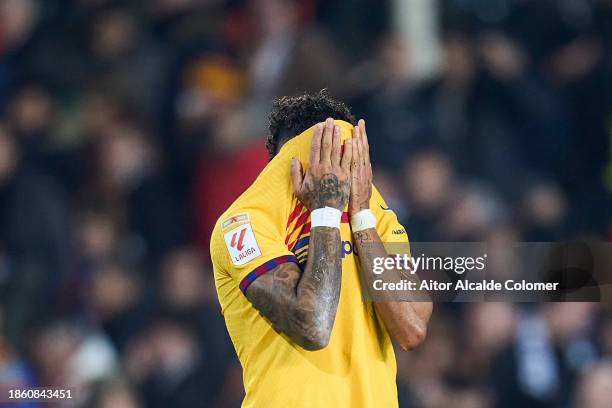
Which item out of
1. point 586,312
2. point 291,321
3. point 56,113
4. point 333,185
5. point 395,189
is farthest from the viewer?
point 56,113

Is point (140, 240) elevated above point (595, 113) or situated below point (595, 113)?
below

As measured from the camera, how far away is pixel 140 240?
A: 17.8 feet

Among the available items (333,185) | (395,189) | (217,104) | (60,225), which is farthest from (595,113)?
(333,185)

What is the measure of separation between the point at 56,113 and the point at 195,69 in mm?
785

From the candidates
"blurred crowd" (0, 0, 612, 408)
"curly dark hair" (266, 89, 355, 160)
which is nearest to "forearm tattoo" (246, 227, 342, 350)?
"curly dark hair" (266, 89, 355, 160)

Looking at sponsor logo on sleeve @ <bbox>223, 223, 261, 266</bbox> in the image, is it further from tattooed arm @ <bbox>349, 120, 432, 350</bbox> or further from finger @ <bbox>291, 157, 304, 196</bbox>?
tattooed arm @ <bbox>349, 120, 432, 350</bbox>

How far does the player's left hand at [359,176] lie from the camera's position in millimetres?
2752

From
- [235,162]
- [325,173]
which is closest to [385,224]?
[325,173]

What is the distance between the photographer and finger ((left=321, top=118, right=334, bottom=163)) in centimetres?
272

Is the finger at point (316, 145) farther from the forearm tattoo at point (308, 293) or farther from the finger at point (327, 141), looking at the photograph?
the forearm tattoo at point (308, 293)

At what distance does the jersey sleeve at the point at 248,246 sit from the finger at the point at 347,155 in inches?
9.0

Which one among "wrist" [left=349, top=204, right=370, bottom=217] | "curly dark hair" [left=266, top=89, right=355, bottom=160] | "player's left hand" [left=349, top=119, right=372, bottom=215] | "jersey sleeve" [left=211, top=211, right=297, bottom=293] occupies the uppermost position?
"curly dark hair" [left=266, top=89, right=355, bottom=160]

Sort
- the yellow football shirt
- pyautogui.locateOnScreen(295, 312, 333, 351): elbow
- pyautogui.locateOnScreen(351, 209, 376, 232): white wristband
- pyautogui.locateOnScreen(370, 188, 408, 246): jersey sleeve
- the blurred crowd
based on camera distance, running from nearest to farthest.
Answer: pyautogui.locateOnScreen(295, 312, 333, 351): elbow → the yellow football shirt → pyautogui.locateOnScreen(351, 209, 376, 232): white wristband → pyautogui.locateOnScreen(370, 188, 408, 246): jersey sleeve → the blurred crowd

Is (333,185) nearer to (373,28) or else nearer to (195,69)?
(195,69)
